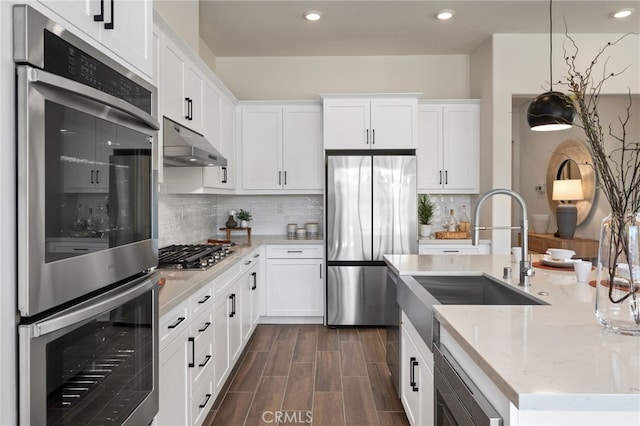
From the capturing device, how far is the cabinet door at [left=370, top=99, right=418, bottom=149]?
4.41 meters

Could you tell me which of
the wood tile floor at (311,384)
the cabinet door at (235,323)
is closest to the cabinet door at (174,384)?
the wood tile floor at (311,384)

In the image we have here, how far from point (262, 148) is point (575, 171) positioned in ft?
15.6

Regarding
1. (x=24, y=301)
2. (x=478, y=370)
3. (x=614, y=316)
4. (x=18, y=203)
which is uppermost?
(x=18, y=203)

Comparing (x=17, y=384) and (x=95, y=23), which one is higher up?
(x=95, y=23)

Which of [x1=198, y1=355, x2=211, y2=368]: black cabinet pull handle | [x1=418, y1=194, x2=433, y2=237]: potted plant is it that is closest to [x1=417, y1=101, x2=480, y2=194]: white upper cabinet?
[x1=418, y1=194, x2=433, y2=237]: potted plant

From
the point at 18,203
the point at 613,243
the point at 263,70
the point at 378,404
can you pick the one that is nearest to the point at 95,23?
the point at 18,203

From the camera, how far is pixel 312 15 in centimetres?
390

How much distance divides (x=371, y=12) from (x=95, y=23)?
3219mm

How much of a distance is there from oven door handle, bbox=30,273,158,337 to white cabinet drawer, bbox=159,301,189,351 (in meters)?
0.41

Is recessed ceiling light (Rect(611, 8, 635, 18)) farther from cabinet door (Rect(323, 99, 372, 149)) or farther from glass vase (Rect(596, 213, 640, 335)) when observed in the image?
glass vase (Rect(596, 213, 640, 335))

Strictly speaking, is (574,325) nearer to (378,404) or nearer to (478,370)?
(478,370)

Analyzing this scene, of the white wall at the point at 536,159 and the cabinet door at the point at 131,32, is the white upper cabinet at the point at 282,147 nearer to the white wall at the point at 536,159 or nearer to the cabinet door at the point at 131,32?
the cabinet door at the point at 131,32

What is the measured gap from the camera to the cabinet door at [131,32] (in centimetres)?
123

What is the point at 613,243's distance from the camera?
48.2 inches
